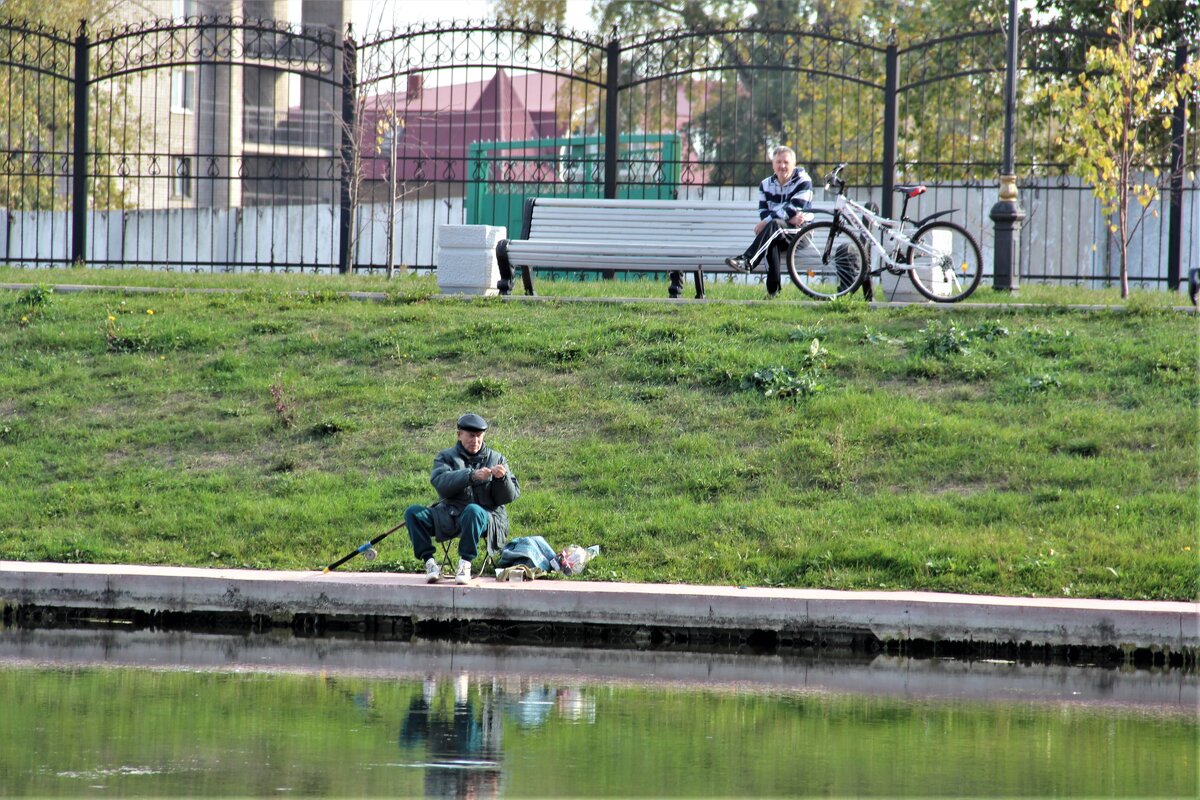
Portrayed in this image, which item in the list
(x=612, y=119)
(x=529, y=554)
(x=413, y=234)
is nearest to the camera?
(x=529, y=554)

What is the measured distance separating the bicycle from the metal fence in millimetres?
3333

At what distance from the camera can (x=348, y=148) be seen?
62.8 ft

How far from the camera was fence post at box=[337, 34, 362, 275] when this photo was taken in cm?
1873

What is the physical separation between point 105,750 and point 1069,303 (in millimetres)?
10517

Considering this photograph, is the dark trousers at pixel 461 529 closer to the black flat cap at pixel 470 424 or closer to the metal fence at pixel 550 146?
the black flat cap at pixel 470 424

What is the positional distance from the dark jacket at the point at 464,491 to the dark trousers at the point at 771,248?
17.7ft

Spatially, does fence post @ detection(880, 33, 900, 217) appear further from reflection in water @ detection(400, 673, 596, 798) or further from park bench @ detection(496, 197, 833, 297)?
reflection in water @ detection(400, 673, 596, 798)

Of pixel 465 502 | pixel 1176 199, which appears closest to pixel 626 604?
pixel 465 502

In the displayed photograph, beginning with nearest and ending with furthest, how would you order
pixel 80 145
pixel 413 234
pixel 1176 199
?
pixel 1176 199 → pixel 80 145 → pixel 413 234

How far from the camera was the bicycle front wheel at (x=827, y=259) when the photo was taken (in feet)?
47.6

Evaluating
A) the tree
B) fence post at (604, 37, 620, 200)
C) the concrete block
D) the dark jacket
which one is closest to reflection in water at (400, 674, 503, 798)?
the dark jacket

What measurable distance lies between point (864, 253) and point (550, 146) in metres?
18.2

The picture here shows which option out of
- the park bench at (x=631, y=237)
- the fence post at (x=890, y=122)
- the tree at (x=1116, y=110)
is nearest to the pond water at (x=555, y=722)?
the park bench at (x=631, y=237)

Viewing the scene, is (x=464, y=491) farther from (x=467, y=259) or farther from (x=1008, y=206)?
(x=1008, y=206)
